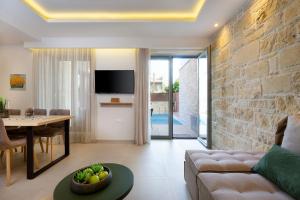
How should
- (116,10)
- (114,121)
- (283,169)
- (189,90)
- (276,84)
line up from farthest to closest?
1. (189,90)
2. (114,121)
3. (116,10)
4. (276,84)
5. (283,169)

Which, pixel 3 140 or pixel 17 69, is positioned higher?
pixel 17 69

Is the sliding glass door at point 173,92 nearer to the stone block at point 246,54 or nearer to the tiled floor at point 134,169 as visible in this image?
the tiled floor at point 134,169

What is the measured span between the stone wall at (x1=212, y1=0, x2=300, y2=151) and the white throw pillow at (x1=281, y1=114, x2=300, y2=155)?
31 cm

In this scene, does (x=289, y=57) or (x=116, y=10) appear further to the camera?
Result: (x=116, y=10)

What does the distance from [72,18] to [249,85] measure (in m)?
3.62

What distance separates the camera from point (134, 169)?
322 cm

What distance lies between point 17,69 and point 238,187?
5.88 m

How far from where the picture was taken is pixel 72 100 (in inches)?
199

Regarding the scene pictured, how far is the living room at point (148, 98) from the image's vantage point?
5.92ft

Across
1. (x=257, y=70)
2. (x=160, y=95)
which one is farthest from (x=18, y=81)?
(x=257, y=70)

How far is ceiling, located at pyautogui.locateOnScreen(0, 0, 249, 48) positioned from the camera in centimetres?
335

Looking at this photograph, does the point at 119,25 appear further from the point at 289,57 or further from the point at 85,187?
the point at 85,187

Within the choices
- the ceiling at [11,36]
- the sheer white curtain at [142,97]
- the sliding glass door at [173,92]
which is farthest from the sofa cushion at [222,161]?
the ceiling at [11,36]

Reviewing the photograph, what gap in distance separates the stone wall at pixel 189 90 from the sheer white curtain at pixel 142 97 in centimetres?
156
